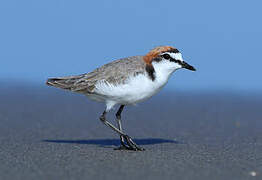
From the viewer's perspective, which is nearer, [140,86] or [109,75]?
[140,86]

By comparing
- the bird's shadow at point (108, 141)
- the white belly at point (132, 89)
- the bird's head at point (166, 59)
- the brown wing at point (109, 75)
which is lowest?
the bird's shadow at point (108, 141)

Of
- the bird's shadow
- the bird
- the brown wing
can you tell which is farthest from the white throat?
the bird's shadow

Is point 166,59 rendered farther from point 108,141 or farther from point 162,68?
point 108,141

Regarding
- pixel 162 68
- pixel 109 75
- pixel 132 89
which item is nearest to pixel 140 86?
pixel 132 89

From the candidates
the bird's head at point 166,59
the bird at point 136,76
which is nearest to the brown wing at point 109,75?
the bird at point 136,76

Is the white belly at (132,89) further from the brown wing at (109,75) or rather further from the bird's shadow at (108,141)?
the bird's shadow at (108,141)

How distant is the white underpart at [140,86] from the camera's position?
7.46 m

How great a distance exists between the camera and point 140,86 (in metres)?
7.46

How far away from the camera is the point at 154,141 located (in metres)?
9.02

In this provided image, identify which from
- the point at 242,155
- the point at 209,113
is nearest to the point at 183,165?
the point at 242,155

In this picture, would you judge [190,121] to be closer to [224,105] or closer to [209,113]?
[209,113]

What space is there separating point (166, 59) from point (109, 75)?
2.46ft

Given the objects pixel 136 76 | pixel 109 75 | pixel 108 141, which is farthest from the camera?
pixel 108 141

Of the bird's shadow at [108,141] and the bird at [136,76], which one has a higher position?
the bird at [136,76]
